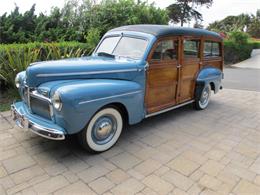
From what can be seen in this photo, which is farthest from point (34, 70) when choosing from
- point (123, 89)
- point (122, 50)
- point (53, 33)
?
point (53, 33)

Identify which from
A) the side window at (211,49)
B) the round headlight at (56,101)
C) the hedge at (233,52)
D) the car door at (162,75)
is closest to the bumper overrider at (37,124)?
the round headlight at (56,101)

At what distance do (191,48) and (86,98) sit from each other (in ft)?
9.64

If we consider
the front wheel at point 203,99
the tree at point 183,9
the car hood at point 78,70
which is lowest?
the front wheel at point 203,99

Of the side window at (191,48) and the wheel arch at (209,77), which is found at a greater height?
the side window at (191,48)

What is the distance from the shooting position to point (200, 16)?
→ 1299 inches

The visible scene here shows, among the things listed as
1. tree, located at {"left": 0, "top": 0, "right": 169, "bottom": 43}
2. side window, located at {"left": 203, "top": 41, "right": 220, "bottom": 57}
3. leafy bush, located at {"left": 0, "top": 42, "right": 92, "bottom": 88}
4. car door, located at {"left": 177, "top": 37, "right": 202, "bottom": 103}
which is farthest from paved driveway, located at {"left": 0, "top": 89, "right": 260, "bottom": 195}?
tree, located at {"left": 0, "top": 0, "right": 169, "bottom": 43}

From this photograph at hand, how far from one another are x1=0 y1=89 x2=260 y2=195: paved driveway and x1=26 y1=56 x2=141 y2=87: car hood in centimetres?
103

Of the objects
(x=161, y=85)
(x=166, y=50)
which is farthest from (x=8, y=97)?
(x=166, y=50)

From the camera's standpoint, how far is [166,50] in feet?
13.7

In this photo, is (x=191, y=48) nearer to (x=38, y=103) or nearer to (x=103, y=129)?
(x=103, y=129)

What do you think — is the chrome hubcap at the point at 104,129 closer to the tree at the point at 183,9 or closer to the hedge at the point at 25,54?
the hedge at the point at 25,54

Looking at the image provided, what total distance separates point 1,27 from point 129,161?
979 centimetres

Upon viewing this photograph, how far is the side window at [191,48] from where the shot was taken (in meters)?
4.63

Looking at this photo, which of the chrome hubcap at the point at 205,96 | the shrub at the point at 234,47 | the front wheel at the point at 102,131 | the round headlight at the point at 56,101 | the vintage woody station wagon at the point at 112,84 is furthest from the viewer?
the shrub at the point at 234,47
